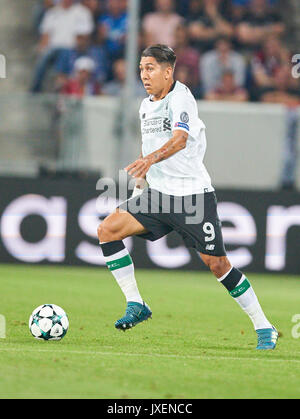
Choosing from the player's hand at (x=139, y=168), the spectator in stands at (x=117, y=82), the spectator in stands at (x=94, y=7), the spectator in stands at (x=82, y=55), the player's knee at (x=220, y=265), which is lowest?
the player's knee at (x=220, y=265)

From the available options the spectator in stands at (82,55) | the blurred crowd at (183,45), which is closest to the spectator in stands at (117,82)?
the blurred crowd at (183,45)

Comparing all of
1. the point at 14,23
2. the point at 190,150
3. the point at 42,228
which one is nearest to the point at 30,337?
the point at 190,150

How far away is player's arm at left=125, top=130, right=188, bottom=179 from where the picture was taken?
7.18 meters

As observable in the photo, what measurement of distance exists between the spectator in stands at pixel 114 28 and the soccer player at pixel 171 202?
872cm

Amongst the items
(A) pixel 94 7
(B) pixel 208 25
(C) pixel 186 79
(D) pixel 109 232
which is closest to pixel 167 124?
(D) pixel 109 232

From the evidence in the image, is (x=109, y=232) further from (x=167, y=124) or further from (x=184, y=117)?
(x=184, y=117)

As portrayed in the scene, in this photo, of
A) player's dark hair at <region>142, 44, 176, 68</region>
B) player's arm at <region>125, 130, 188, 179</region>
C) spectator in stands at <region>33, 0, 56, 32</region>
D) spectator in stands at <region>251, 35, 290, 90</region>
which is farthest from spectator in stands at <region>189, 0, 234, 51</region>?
player's arm at <region>125, 130, 188, 179</region>

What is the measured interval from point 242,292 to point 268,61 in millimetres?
9344

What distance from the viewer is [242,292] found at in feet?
24.8

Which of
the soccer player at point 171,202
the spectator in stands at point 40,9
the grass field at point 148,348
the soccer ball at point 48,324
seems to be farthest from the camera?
the spectator in stands at point 40,9

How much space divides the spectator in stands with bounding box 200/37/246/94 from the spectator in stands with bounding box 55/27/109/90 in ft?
5.46

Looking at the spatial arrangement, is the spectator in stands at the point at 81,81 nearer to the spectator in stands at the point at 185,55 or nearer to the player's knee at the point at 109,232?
the spectator in stands at the point at 185,55

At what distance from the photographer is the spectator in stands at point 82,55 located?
1570 cm

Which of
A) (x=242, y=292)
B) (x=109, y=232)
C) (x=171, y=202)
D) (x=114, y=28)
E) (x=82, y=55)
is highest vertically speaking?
(x=114, y=28)
